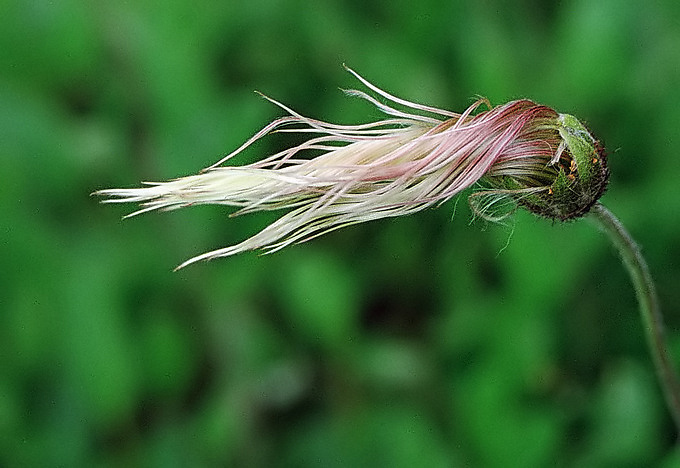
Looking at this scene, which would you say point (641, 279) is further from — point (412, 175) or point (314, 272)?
point (314, 272)

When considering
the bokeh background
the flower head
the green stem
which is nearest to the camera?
the flower head

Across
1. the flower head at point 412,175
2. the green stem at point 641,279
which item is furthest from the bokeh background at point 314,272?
the flower head at point 412,175

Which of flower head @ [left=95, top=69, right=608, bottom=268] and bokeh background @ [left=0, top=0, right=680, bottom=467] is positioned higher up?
flower head @ [left=95, top=69, right=608, bottom=268]

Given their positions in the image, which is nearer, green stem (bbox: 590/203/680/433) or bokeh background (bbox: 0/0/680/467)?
green stem (bbox: 590/203/680/433)

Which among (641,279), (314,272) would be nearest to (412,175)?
(641,279)

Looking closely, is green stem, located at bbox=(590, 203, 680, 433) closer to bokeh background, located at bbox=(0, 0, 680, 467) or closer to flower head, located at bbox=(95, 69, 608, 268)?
flower head, located at bbox=(95, 69, 608, 268)

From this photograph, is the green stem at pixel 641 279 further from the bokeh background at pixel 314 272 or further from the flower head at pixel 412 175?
the bokeh background at pixel 314 272

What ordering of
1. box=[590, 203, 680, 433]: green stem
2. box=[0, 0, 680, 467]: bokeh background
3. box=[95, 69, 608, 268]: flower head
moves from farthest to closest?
box=[0, 0, 680, 467]: bokeh background < box=[590, 203, 680, 433]: green stem < box=[95, 69, 608, 268]: flower head

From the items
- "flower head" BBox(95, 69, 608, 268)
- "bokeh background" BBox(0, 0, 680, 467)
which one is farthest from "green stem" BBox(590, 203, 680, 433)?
"bokeh background" BBox(0, 0, 680, 467)
